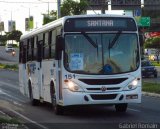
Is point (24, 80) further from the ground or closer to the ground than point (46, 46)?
closer to the ground

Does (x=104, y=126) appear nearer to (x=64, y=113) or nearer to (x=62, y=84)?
(x=62, y=84)

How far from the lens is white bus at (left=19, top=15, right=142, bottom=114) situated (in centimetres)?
1652

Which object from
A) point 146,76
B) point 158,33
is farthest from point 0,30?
point 146,76

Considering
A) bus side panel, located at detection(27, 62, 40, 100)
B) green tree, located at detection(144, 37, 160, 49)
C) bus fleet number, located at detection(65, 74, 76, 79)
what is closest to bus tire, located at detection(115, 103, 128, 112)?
bus fleet number, located at detection(65, 74, 76, 79)

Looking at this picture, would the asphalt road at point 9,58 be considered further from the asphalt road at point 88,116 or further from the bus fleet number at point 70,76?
the bus fleet number at point 70,76

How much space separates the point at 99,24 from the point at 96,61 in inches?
47.6

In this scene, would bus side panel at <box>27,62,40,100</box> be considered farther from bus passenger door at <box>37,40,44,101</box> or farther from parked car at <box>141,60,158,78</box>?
parked car at <box>141,60,158,78</box>

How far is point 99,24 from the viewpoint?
1714cm

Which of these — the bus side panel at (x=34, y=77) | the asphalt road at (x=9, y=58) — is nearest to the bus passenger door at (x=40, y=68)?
the bus side panel at (x=34, y=77)

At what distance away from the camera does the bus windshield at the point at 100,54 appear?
653 inches

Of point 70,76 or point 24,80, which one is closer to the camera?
point 70,76

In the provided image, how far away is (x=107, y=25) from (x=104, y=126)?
392 cm

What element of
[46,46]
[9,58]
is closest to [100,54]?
[46,46]

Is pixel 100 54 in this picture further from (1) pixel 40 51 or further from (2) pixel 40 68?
(2) pixel 40 68
